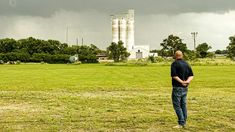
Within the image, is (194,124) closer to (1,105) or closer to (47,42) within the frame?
(1,105)

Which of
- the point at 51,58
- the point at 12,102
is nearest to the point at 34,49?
the point at 51,58

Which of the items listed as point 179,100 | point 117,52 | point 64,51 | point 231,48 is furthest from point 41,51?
point 179,100

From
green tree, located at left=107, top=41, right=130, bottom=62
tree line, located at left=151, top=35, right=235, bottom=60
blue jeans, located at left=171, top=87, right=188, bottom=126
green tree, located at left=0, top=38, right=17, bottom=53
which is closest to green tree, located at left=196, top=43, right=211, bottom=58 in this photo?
tree line, located at left=151, top=35, right=235, bottom=60

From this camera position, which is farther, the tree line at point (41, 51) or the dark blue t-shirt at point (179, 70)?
the tree line at point (41, 51)

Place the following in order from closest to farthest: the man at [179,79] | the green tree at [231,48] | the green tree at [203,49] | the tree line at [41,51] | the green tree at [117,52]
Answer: the man at [179,79] → the green tree at [231,48] → the tree line at [41,51] → the green tree at [117,52] → the green tree at [203,49]

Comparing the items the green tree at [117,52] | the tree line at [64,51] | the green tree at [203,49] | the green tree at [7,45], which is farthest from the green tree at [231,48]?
the green tree at [7,45]

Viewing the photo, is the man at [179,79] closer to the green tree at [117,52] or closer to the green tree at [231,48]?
the green tree at [231,48]

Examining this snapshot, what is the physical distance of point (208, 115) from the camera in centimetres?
1834

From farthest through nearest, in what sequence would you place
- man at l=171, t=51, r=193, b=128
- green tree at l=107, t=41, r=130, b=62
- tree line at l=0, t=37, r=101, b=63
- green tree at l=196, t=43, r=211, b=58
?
green tree at l=196, t=43, r=211, b=58, green tree at l=107, t=41, r=130, b=62, tree line at l=0, t=37, r=101, b=63, man at l=171, t=51, r=193, b=128

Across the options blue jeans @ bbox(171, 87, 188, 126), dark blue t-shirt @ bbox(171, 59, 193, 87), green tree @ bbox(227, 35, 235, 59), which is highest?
green tree @ bbox(227, 35, 235, 59)

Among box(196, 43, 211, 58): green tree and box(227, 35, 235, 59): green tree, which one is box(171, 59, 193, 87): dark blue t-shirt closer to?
box(227, 35, 235, 59): green tree

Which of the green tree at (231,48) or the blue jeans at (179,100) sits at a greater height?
the green tree at (231,48)

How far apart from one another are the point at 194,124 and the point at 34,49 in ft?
578

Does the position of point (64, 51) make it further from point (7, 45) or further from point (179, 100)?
point (179, 100)
